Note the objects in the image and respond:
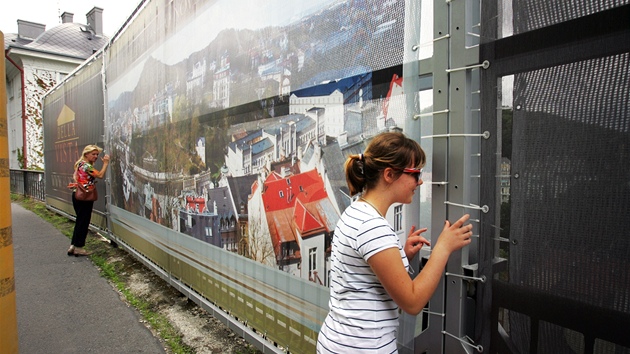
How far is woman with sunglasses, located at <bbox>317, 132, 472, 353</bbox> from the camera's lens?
1423mm

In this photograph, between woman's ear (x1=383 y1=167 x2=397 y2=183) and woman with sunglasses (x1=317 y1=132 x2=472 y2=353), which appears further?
woman's ear (x1=383 y1=167 x2=397 y2=183)

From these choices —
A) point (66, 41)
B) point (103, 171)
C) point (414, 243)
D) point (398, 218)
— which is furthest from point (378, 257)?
point (66, 41)

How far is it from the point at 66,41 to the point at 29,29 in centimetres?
634

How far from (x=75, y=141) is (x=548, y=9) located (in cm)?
978

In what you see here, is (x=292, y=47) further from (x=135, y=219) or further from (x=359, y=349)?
(x=135, y=219)

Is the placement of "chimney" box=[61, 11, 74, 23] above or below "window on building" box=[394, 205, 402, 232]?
above

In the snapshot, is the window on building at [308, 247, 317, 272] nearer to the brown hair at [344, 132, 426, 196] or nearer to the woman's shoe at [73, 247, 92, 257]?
the brown hair at [344, 132, 426, 196]

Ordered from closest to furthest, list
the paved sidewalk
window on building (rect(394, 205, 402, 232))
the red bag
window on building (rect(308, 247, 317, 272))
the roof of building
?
window on building (rect(394, 205, 402, 232)), window on building (rect(308, 247, 317, 272)), the paved sidewalk, the red bag, the roof of building

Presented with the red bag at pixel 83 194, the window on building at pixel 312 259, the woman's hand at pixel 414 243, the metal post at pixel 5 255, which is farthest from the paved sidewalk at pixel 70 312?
the woman's hand at pixel 414 243

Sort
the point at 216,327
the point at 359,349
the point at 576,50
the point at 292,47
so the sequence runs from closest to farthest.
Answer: the point at 576,50 → the point at 359,349 → the point at 292,47 → the point at 216,327

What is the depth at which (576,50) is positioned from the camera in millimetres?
1276

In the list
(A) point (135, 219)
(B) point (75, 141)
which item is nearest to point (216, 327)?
(A) point (135, 219)

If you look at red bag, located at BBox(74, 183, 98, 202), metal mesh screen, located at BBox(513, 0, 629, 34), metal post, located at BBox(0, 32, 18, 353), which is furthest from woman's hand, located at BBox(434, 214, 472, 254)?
red bag, located at BBox(74, 183, 98, 202)

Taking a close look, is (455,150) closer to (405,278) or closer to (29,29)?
(405,278)
